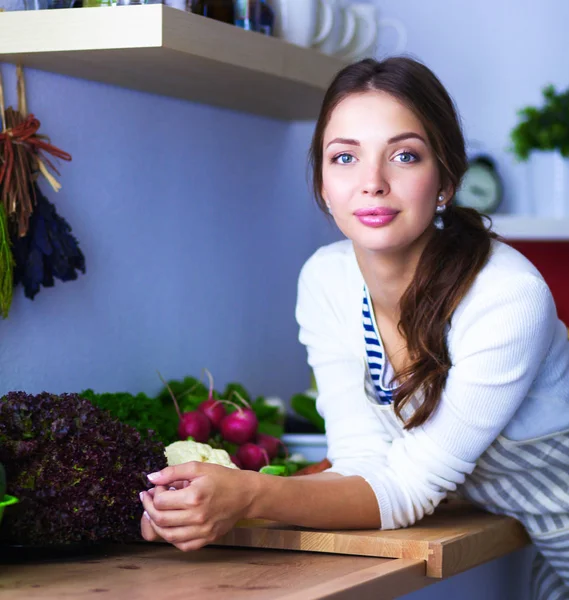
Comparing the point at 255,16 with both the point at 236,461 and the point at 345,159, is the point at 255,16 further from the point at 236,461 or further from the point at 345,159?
the point at 236,461

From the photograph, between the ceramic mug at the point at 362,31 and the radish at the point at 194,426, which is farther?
the ceramic mug at the point at 362,31

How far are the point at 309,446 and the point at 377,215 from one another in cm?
61

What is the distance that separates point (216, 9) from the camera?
1.53m

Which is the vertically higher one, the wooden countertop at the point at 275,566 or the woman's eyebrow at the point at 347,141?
the woman's eyebrow at the point at 347,141

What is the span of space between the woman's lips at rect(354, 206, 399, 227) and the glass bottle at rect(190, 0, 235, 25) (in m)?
0.41

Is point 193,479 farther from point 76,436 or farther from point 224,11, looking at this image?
point 224,11

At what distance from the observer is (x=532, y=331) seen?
4.18 ft

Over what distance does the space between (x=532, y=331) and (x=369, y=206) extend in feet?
0.84

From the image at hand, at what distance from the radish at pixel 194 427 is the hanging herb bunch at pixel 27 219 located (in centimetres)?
30

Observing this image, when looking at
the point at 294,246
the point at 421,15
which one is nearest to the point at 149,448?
the point at 294,246

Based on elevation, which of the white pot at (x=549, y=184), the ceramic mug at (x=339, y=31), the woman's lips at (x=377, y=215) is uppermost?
the ceramic mug at (x=339, y=31)

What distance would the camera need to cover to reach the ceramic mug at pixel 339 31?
1.84m

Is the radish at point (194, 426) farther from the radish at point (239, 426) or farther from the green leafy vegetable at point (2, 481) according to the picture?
the green leafy vegetable at point (2, 481)

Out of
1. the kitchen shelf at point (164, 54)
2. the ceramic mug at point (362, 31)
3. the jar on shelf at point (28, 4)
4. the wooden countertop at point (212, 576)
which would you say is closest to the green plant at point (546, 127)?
the ceramic mug at point (362, 31)
